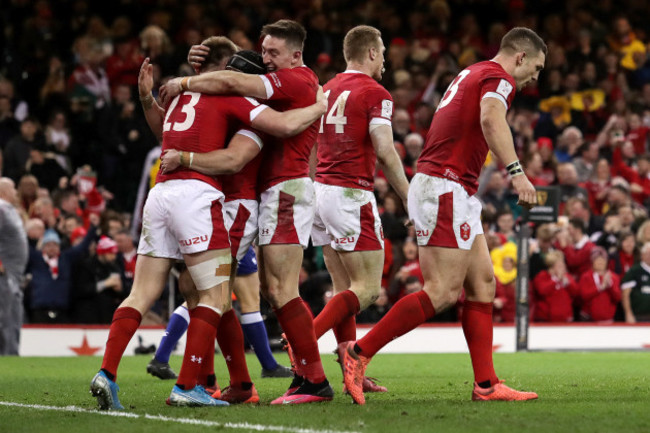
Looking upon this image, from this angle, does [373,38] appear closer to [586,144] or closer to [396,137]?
[396,137]

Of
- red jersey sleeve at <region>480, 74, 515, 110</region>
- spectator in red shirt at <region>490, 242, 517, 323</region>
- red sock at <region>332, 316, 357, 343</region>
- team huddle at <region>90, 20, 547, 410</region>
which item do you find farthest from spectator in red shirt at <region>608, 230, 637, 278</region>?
red jersey sleeve at <region>480, 74, 515, 110</region>

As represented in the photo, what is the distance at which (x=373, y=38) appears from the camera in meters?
8.66

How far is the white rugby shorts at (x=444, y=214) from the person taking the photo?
734 cm

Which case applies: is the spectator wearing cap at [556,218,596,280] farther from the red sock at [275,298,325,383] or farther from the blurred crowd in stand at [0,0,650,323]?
the red sock at [275,298,325,383]

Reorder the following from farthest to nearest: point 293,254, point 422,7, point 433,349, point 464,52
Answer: point 422,7 < point 464,52 < point 433,349 < point 293,254

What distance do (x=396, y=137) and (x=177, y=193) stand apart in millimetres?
11608

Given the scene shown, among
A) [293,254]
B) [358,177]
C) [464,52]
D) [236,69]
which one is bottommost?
[293,254]

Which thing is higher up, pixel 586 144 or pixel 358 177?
pixel 586 144

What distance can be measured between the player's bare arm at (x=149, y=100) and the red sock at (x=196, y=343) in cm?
150

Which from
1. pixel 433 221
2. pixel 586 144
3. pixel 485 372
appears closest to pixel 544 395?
pixel 485 372

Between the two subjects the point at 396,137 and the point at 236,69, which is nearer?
the point at 236,69

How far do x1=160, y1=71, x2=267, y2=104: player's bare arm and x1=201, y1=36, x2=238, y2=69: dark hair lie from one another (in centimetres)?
28

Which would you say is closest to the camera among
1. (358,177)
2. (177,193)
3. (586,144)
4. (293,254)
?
(177,193)

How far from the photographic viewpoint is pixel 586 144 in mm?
19562
